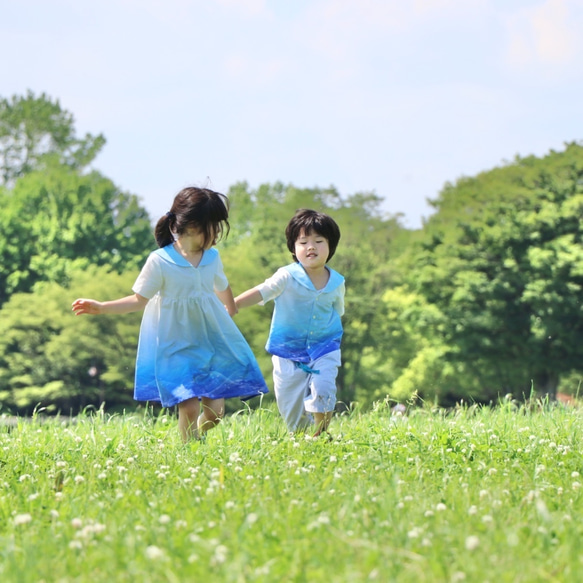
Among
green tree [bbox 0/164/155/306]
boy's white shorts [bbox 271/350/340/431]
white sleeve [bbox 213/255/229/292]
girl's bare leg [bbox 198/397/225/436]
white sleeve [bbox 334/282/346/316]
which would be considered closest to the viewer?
girl's bare leg [bbox 198/397/225/436]

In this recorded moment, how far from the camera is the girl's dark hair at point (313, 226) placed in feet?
23.6

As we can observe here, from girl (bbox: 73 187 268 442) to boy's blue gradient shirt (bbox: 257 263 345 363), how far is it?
1.68 feet

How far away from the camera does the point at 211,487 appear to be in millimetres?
4219

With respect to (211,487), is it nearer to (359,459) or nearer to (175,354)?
(359,459)

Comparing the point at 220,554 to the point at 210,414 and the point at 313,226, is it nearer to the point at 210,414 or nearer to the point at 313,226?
the point at 210,414

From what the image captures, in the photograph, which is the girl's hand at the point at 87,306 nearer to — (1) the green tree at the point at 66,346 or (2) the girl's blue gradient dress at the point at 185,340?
(2) the girl's blue gradient dress at the point at 185,340

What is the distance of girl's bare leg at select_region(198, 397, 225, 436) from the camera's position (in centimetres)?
659

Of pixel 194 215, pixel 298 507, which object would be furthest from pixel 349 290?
pixel 298 507

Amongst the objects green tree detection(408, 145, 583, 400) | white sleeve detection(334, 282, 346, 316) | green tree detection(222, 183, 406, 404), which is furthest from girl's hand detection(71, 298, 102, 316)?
green tree detection(222, 183, 406, 404)

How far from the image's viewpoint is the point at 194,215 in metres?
6.56

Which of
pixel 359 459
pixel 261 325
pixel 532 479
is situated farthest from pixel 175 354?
pixel 261 325

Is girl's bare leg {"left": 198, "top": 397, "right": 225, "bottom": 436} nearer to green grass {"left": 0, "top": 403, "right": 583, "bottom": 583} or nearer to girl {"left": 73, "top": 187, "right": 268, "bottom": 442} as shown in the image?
girl {"left": 73, "top": 187, "right": 268, "bottom": 442}

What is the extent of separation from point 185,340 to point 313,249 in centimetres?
132

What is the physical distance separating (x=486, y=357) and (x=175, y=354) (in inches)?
1169
